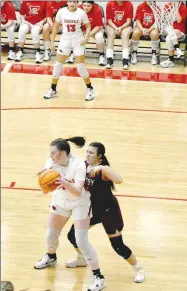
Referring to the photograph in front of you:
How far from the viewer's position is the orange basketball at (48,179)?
4809mm

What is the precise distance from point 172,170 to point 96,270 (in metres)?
2.94

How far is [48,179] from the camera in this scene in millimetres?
4824

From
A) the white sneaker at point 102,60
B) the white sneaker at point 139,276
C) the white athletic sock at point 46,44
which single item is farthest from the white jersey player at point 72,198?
the white athletic sock at point 46,44

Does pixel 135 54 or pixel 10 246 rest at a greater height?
pixel 135 54

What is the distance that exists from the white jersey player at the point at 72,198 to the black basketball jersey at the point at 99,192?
78 mm

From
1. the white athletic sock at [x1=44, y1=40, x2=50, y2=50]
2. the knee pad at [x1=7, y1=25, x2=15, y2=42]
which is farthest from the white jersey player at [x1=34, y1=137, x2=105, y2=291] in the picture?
the knee pad at [x1=7, y1=25, x2=15, y2=42]

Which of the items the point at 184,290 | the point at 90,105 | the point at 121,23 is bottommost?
the point at 184,290

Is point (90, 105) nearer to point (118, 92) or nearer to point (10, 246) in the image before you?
point (118, 92)

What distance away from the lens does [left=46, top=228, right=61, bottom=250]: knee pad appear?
534 centimetres

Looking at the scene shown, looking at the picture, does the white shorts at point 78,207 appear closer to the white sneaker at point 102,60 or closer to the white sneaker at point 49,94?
the white sneaker at point 49,94

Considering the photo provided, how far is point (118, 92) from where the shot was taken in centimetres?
1077

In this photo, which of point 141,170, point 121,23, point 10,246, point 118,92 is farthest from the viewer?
point 121,23

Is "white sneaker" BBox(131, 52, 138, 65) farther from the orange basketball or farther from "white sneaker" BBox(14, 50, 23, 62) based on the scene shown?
the orange basketball

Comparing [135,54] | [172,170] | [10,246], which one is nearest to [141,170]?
[172,170]
